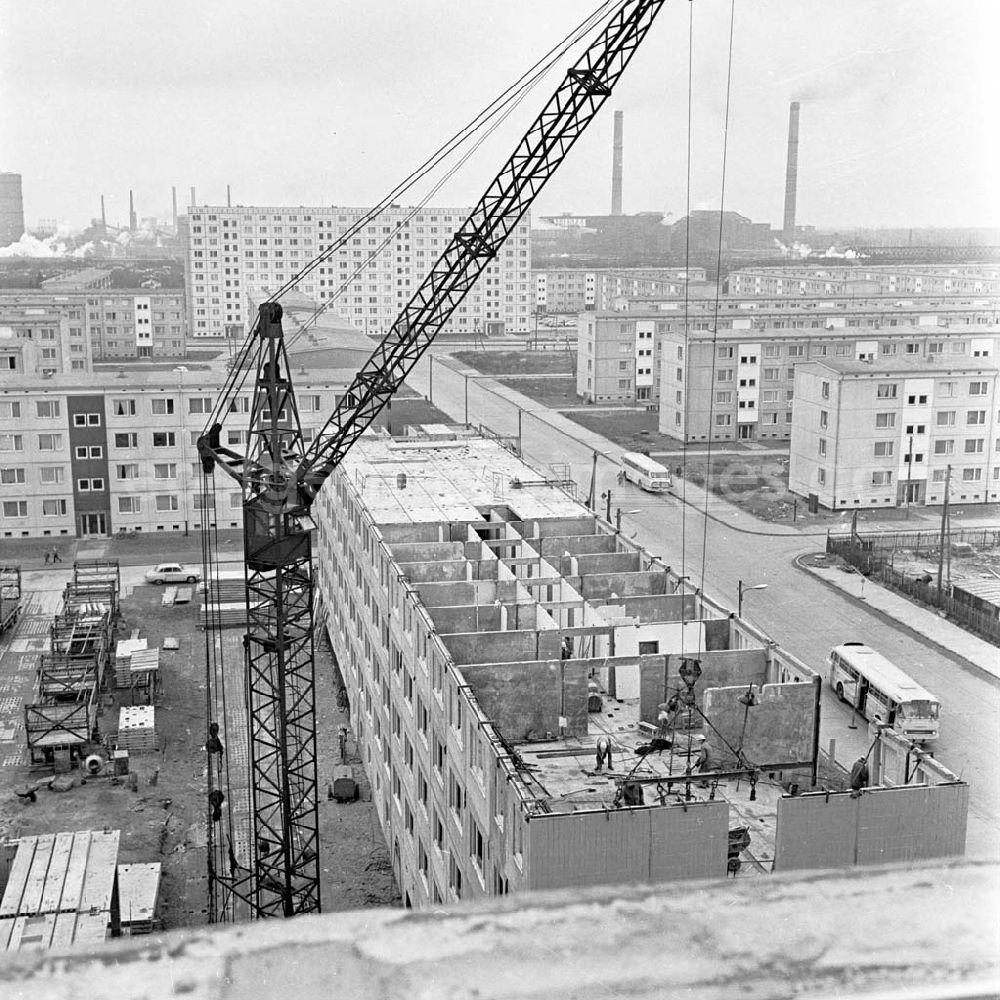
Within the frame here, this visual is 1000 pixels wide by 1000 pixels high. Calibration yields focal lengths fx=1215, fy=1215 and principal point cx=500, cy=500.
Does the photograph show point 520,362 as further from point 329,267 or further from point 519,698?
point 519,698

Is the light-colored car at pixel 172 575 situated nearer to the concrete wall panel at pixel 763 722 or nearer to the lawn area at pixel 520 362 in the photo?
the concrete wall panel at pixel 763 722

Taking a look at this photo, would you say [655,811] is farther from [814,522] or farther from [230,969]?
[814,522]

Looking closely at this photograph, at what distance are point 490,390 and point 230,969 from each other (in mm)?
37785

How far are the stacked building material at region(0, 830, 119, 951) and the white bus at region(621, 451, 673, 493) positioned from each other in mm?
15791

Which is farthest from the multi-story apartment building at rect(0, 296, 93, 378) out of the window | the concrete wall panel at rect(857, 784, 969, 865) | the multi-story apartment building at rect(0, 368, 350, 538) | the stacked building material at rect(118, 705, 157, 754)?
the concrete wall panel at rect(857, 784, 969, 865)

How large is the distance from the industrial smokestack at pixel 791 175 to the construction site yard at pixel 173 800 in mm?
40337

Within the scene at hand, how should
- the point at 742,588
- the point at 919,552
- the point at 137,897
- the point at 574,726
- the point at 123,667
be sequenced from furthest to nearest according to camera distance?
the point at 919,552 < the point at 742,588 < the point at 123,667 < the point at 137,897 < the point at 574,726

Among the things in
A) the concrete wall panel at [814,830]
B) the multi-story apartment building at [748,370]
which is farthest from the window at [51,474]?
the concrete wall panel at [814,830]

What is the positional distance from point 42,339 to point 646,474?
17540 mm

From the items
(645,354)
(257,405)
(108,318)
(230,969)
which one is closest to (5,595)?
(257,405)

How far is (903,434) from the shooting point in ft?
75.3

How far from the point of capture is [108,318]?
45.8 m

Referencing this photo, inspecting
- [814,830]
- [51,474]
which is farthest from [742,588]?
[51,474]

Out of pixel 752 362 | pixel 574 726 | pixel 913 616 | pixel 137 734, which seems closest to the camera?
pixel 574 726
